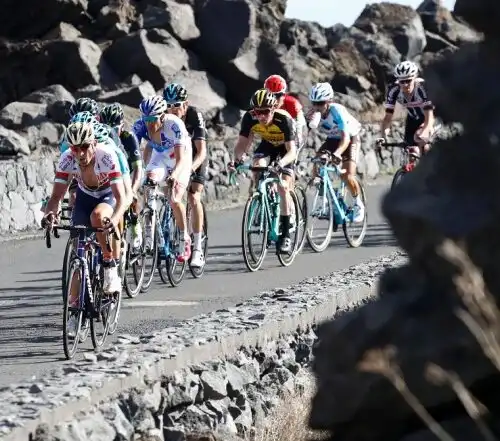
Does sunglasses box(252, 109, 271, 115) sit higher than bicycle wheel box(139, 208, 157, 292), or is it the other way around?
sunglasses box(252, 109, 271, 115)

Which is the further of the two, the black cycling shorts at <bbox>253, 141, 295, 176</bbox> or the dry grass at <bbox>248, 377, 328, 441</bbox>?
the black cycling shorts at <bbox>253, 141, 295, 176</bbox>

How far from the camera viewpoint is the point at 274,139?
54.6 feet

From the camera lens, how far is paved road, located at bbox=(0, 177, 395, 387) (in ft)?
37.8

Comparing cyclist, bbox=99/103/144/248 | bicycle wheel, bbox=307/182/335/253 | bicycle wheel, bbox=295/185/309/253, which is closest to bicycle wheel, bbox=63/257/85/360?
cyclist, bbox=99/103/144/248

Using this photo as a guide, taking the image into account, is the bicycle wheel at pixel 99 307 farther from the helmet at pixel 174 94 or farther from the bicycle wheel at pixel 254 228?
the bicycle wheel at pixel 254 228

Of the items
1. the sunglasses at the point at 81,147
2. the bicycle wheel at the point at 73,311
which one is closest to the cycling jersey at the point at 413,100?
the sunglasses at the point at 81,147

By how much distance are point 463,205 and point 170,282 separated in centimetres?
1088

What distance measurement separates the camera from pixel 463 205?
14.9 ft

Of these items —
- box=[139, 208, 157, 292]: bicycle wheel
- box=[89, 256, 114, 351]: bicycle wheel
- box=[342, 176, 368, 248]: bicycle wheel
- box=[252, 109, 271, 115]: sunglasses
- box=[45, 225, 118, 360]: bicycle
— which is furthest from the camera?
box=[342, 176, 368, 248]: bicycle wheel

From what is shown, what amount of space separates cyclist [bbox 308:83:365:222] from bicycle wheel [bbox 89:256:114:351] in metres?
7.07

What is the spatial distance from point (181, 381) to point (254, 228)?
879cm

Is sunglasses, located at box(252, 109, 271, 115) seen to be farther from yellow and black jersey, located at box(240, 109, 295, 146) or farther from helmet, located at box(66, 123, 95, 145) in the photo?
helmet, located at box(66, 123, 95, 145)

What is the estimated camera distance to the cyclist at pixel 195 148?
15.3 metres

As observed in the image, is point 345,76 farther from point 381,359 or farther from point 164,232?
point 381,359
